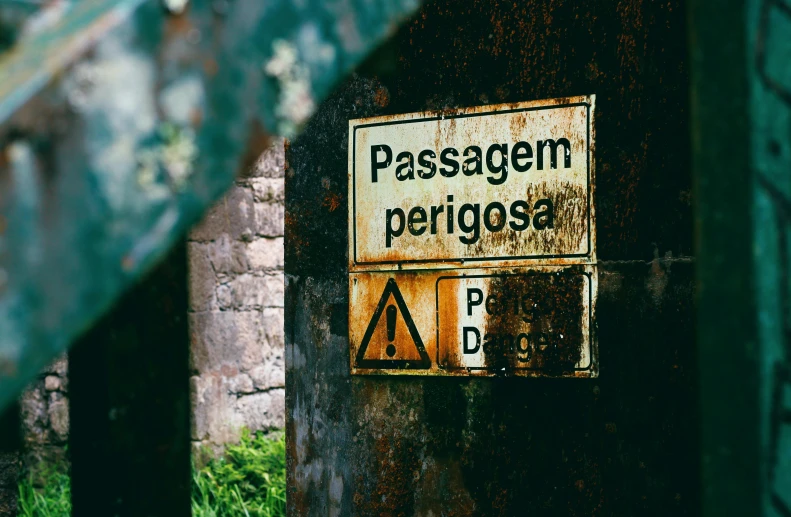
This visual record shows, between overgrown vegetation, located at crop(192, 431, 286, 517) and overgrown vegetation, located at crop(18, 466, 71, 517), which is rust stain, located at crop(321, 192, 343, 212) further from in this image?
overgrown vegetation, located at crop(18, 466, 71, 517)

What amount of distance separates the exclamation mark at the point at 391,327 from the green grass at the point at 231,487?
191 cm

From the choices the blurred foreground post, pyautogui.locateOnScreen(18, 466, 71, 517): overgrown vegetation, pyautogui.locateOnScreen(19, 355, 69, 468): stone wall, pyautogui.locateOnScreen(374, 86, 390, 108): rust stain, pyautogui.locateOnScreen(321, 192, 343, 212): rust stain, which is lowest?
pyautogui.locateOnScreen(18, 466, 71, 517): overgrown vegetation

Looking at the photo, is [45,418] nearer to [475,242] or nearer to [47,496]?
[47,496]

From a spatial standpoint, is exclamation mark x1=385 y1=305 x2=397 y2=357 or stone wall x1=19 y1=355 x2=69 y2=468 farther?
stone wall x1=19 y1=355 x2=69 y2=468

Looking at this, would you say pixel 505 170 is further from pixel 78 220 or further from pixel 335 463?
pixel 78 220

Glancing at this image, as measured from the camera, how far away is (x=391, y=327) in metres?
2.08

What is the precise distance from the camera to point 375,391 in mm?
2125

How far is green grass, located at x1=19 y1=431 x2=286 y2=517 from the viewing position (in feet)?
12.6

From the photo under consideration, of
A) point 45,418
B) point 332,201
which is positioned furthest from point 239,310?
point 332,201

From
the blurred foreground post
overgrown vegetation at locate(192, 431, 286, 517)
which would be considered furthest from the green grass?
the blurred foreground post

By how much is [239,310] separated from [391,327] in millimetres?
2623

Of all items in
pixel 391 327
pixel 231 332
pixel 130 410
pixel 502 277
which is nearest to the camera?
pixel 130 410

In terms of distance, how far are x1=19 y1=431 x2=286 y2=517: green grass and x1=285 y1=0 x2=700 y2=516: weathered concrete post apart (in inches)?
67.2

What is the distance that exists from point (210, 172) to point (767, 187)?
39cm
